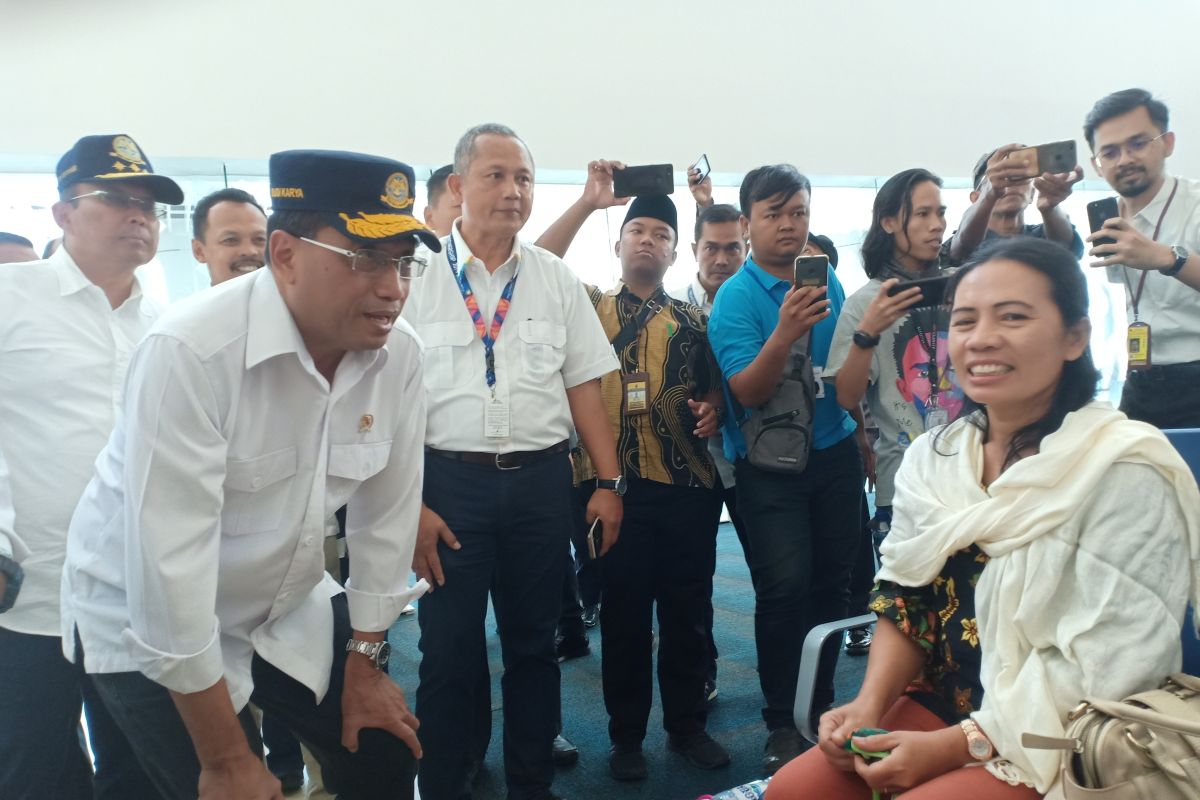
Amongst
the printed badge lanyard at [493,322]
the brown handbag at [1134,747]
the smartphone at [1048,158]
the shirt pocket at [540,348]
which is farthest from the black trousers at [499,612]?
the smartphone at [1048,158]

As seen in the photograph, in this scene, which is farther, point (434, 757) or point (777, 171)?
point (777, 171)

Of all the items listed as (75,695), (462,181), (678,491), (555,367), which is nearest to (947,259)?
(678,491)

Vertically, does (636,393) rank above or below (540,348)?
below

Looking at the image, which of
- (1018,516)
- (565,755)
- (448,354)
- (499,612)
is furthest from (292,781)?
(1018,516)

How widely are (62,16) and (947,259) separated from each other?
3.91 metres

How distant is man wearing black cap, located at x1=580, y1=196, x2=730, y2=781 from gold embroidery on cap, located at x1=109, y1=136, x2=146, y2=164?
1.23 metres

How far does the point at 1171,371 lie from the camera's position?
2.26 metres

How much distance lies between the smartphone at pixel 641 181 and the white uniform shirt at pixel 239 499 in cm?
112

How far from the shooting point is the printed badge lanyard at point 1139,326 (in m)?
2.25

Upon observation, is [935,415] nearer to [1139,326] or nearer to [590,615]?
[1139,326]

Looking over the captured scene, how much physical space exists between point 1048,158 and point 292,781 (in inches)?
107

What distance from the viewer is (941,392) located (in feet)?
6.79

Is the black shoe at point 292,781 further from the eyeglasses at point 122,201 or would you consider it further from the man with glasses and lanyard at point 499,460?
the eyeglasses at point 122,201

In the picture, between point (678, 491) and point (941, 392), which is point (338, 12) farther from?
point (941, 392)
